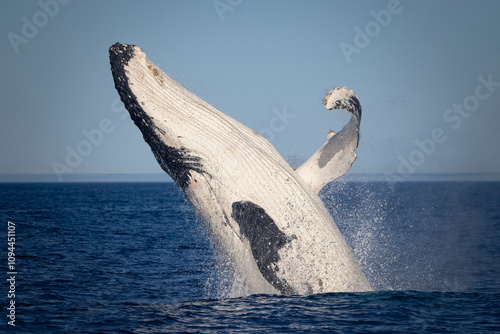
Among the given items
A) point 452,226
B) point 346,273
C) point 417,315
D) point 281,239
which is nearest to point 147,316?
point 281,239

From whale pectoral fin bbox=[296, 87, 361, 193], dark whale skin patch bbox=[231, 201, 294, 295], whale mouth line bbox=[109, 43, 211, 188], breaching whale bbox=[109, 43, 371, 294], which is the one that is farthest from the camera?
whale pectoral fin bbox=[296, 87, 361, 193]

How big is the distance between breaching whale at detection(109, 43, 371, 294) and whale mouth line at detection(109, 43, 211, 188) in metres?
0.01

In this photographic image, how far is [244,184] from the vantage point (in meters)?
6.97

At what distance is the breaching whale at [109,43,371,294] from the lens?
6.55 meters

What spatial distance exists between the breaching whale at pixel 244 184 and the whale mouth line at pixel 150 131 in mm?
14

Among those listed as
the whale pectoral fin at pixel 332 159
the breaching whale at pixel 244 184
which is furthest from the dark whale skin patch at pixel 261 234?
the whale pectoral fin at pixel 332 159

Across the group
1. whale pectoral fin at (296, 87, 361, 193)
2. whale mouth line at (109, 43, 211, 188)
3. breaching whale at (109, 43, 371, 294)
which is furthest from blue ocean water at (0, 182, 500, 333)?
whale pectoral fin at (296, 87, 361, 193)

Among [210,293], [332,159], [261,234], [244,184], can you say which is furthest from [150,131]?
[210,293]

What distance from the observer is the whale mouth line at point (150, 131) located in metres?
6.41

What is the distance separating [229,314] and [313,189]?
2365 mm

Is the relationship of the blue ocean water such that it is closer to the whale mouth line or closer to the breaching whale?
the breaching whale

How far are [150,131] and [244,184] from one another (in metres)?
1.46

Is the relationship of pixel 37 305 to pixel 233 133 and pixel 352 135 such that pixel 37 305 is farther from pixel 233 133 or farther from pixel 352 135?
pixel 352 135

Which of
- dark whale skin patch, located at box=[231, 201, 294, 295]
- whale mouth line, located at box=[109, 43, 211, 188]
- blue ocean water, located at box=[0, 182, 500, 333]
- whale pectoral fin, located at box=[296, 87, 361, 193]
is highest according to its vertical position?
whale mouth line, located at box=[109, 43, 211, 188]
